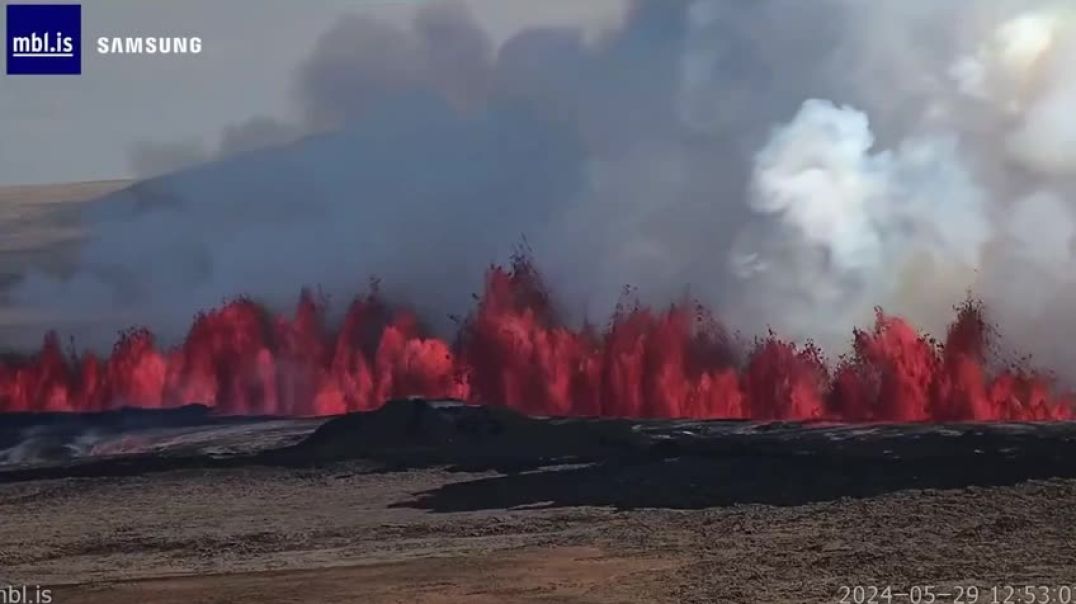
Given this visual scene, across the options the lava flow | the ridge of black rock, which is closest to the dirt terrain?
the ridge of black rock

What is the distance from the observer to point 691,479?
40.2 metres

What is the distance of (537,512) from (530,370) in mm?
18669

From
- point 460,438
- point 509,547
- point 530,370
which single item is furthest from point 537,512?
point 530,370

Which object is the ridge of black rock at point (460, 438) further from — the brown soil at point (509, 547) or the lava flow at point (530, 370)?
the lava flow at point (530, 370)

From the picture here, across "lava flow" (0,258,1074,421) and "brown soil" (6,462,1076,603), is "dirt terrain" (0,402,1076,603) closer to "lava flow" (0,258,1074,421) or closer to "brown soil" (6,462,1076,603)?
"brown soil" (6,462,1076,603)

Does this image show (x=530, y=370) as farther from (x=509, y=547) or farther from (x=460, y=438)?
(x=509, y=547)

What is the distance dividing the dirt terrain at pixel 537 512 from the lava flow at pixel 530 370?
7200 millimetres

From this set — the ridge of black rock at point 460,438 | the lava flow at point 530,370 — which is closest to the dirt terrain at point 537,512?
the ridge of black rock at point 460,438

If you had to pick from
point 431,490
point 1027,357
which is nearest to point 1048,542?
point 431,490

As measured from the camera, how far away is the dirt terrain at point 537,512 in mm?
30734

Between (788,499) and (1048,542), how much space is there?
288 inches

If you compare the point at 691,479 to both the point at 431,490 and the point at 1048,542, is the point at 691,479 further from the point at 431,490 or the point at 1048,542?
the point at 1048,542

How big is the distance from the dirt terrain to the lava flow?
23.6 ft

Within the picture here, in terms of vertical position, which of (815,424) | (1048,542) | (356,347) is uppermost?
(356,347)
